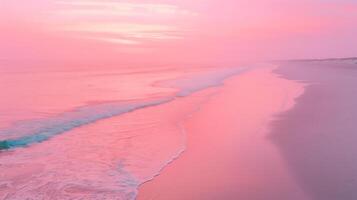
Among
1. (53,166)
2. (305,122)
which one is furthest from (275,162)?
(305,122)

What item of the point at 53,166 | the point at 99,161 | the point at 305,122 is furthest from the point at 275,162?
the point at 305,122

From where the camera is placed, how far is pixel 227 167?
30.3 ft

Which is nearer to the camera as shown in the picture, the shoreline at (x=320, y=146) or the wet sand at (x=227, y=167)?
Result: the wet sand at (x=227, y=167)

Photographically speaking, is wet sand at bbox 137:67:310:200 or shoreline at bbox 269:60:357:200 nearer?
wet sand at bbox 137:67:310:200

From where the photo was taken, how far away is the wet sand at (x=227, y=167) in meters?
7.62

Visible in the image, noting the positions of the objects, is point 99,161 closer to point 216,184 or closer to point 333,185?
point 216,184

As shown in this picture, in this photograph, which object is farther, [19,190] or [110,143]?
[110,143]

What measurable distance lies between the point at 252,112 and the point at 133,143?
6213 mm

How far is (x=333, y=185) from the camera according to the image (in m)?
7.75

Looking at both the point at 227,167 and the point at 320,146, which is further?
the point at 320,146

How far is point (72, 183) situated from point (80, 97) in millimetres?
15026

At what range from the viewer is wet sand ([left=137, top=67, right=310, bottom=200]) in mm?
7625

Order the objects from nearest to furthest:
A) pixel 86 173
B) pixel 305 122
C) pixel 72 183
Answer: pixel 72 183 → pixel 86 173 → pixel 305 122

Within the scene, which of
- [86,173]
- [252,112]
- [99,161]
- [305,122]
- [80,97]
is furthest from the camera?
[80,97]
